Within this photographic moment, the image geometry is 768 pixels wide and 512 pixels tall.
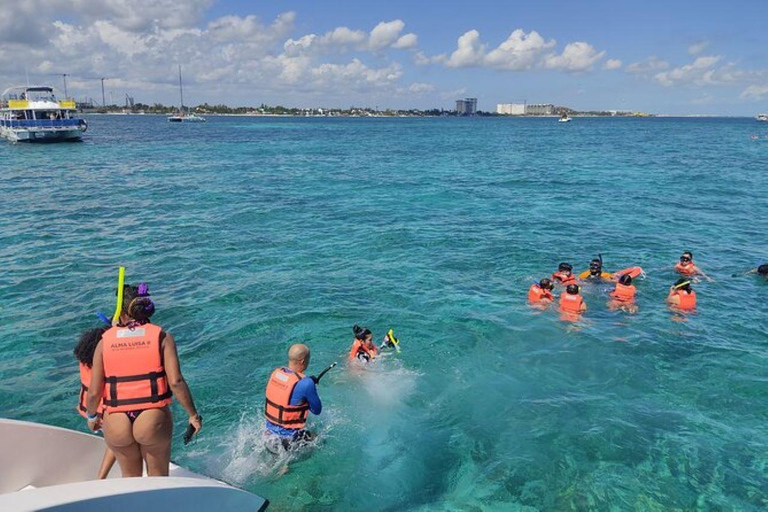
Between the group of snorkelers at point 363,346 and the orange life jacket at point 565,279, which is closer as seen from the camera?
the group of snorkelers at point 363,346

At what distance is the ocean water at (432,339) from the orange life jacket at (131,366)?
10.1 feet

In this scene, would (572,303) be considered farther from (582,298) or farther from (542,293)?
(582,298)

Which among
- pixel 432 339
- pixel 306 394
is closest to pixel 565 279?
pixel 432 339

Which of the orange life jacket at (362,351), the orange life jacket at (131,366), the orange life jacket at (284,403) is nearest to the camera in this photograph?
the orange life jacket at (131,366)

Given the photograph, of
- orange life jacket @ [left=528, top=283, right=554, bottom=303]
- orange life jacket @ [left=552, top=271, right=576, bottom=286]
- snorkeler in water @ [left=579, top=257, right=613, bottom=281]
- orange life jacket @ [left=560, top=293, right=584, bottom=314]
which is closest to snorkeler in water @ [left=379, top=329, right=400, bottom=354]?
orange life jacket @ [left=528, top=283, right=554, bottom=303]

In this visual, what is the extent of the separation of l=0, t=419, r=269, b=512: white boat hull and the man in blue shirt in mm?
1435

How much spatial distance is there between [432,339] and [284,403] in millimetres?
6278

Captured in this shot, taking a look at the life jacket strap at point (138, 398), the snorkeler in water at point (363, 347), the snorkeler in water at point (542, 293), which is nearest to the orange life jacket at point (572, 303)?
the snorkeler in water at point (542, 293)

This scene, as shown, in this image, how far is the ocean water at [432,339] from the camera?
8.38 meters

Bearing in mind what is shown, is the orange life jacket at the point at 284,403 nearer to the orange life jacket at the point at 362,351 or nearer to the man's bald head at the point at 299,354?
the man's bald head at the point at 299,354

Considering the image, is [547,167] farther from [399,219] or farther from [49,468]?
[49,468]

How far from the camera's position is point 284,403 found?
762cm

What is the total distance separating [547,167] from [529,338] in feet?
140

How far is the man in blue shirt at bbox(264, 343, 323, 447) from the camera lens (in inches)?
294
